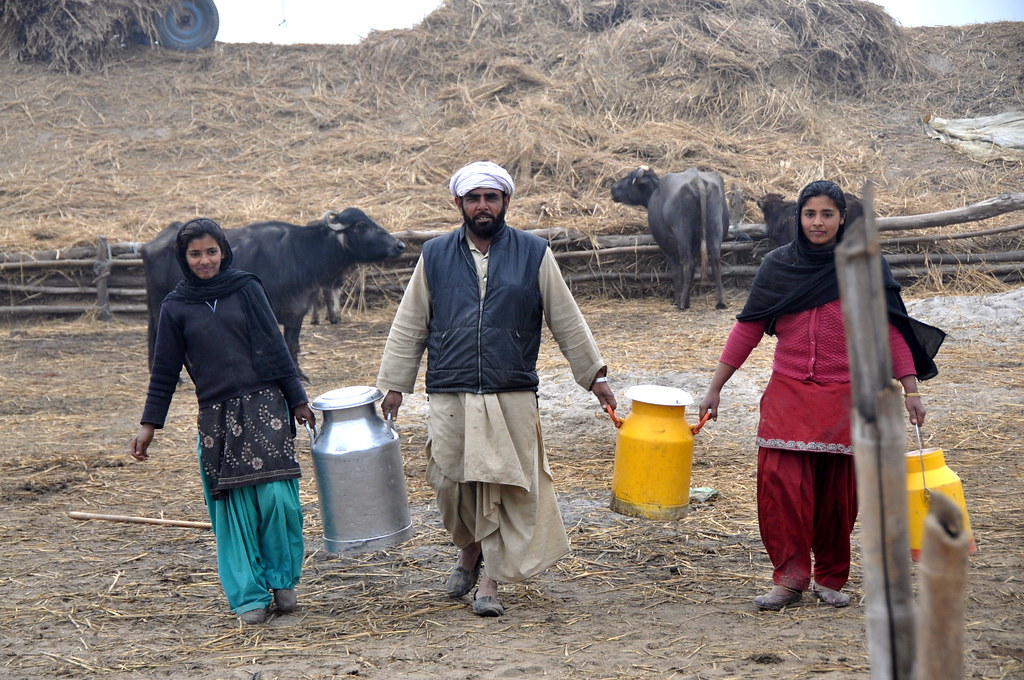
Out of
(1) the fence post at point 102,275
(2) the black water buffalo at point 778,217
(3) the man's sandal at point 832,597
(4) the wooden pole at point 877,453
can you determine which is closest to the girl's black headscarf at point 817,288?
(3) the man's sandal at point 832,597

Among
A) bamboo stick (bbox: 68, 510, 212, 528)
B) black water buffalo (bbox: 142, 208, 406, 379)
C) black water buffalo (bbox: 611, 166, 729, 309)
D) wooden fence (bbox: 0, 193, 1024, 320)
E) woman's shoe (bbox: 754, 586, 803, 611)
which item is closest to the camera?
woman's shoe (bbox: 754, 586, 803, 611)

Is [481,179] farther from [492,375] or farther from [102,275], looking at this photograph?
[102,275]

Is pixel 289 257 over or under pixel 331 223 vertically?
under

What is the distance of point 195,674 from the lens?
3.30 meters

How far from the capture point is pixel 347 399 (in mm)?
3941

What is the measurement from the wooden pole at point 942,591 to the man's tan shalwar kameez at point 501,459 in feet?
7.86

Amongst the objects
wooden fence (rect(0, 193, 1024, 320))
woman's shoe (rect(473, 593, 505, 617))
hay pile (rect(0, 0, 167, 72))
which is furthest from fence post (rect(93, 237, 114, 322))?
woman's shoe (rect(473, 593, 505, 617))

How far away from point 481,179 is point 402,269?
8883mm

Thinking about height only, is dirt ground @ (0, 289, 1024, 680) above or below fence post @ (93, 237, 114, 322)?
below

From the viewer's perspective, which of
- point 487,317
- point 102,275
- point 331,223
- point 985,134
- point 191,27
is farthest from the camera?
point 191,27

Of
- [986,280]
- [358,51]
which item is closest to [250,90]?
[358,51]

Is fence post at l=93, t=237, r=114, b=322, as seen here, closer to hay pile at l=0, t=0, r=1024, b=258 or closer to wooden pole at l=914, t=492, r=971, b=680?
hay pile at l=0, t=0, r=1024, b=258

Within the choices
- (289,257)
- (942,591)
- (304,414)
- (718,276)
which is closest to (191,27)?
(289,257)

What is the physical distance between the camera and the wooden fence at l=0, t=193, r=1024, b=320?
473 inches
